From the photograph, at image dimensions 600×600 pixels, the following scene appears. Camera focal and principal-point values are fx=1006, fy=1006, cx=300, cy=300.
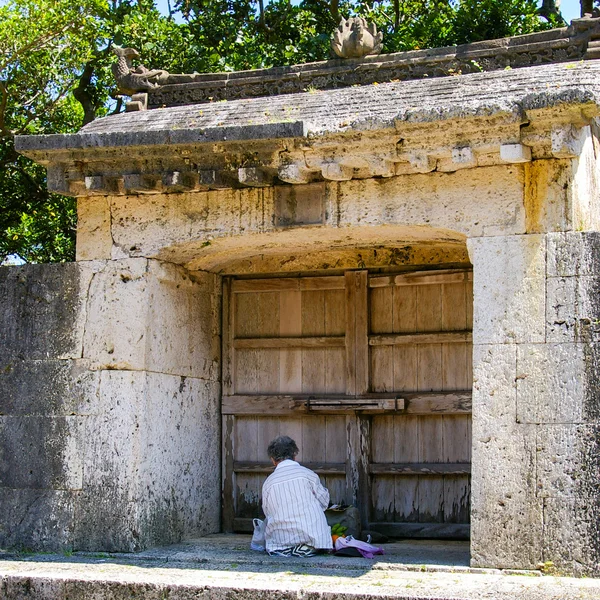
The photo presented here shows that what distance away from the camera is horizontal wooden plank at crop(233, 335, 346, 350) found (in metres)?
8.14

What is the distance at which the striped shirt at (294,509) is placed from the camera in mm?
6926

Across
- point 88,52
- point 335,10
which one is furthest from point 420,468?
point 335,10

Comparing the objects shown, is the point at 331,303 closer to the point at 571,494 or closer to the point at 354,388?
the point at 354,388

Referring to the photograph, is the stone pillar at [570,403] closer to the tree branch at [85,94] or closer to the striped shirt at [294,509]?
the striped shirt at [294,509]

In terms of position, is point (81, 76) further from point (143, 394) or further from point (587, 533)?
point (587, 533)

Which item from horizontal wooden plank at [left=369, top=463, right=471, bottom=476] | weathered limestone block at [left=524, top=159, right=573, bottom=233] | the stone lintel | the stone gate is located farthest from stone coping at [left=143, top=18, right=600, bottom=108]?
horizontal wooden plank at [left=369, top=463, right=471, bottom=476]

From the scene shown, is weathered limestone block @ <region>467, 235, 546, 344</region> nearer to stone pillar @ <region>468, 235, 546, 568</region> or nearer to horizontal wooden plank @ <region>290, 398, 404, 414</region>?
stone pillar @ <region>468, 235, 546, 568</region>

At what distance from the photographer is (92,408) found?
24.1 ft

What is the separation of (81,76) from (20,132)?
1484mm

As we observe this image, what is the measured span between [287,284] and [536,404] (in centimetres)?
273

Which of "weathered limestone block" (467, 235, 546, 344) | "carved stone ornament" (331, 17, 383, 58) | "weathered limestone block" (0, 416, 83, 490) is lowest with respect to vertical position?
"weathered limestone block" (0, 416, 83, 490)

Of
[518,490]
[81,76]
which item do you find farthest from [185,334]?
[81,76]

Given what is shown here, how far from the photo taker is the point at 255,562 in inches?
263

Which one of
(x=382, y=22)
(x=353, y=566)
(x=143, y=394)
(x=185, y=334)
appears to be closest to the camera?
(x=353, y=566)
